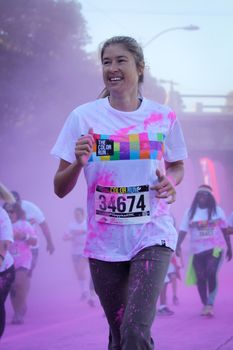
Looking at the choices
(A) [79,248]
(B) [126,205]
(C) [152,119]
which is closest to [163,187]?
(B) [126,205]

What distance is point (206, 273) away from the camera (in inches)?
424

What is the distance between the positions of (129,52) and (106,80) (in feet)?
0.65

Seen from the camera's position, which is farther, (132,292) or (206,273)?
(206,273)

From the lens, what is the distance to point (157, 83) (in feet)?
145

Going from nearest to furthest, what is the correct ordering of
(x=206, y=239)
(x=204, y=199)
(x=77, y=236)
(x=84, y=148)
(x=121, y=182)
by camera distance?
(x=84, y=148) → (x=121, y=182) → (x=206, y=239) → (x=204, y=199) → (x=77, y=236)

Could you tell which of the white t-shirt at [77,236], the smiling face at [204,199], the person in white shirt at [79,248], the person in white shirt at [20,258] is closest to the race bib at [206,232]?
the smiling face at [204,199]

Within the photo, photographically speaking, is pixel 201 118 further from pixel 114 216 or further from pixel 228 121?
pixel 114 216

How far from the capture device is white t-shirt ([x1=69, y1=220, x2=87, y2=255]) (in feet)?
46.7

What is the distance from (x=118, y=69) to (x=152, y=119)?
32 cm

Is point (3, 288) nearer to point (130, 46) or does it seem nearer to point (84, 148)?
point (130, 46)

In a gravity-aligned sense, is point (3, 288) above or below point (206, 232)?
below

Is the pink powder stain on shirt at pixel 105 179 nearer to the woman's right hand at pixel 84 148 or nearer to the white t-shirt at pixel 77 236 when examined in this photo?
the woman's right hand at pixel 84 148

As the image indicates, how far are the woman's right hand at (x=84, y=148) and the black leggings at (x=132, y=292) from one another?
0.57m

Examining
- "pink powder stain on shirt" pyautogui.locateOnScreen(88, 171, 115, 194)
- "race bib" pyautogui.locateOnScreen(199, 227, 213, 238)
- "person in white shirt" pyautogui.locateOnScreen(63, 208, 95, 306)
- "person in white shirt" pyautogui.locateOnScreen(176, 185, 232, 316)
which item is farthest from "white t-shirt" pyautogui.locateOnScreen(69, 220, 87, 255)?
"pink powder stain on shirt" pyautogui.locateOnScreen(88, 171, 115, 194)
